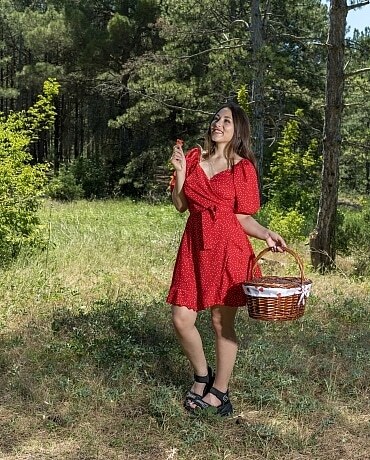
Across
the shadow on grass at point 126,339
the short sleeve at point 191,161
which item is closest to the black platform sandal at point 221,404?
the shadow on grass at point 126,339

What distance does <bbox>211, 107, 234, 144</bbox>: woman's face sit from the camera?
350 cm

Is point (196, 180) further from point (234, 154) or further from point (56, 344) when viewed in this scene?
point (56, 344)

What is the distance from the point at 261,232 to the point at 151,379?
1.22 m

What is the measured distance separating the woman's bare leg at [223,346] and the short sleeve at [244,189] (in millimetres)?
562

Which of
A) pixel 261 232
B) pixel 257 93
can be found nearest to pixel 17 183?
pixel 261 232

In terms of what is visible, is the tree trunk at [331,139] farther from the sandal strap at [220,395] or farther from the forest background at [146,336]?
the sandal strap at [220,395]

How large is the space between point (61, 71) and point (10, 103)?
913 cm

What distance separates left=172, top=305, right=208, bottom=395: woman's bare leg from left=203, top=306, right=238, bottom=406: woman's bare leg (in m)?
0.10

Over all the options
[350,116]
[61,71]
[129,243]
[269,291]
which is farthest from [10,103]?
[269,291]

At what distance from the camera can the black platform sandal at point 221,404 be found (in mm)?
3547

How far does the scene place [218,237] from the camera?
11.3 feet

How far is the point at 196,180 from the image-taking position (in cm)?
347

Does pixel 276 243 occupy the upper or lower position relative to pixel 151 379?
upper

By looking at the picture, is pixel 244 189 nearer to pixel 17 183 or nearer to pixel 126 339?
pixel 126 339
